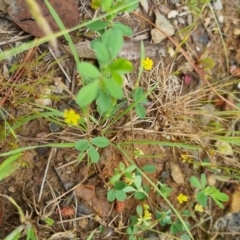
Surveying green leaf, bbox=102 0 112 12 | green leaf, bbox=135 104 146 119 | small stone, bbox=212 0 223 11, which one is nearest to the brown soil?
green leaf, bbox=135 104 146 119

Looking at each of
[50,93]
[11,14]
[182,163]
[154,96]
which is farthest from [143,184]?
[11,14]

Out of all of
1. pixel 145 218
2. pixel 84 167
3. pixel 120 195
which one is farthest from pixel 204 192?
pixel 84 167

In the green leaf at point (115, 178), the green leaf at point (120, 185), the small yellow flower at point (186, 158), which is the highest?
the green leaf at point (115, 178)

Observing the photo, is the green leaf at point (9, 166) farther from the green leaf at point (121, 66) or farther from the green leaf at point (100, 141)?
the green leaf at point (121, 66)

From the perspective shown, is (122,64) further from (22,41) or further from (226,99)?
(226,99)

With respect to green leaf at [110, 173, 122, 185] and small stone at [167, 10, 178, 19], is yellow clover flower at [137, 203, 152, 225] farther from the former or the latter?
small stone at [167, 10, 178, 19]

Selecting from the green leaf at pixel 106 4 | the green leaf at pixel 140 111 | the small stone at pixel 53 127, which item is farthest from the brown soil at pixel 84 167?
the green leaf at pixel 106 4
